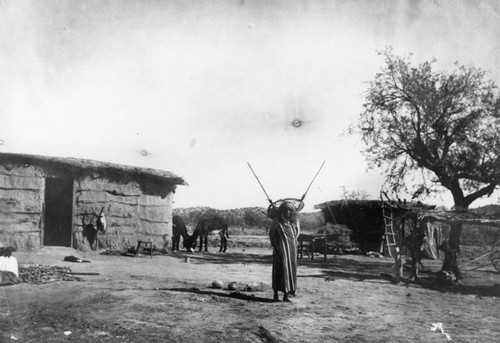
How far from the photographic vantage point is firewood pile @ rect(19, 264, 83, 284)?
9527mm

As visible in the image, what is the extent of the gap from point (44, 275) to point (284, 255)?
5.60m

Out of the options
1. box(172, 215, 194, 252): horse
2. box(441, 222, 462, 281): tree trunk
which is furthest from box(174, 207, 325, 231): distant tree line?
box(441, 222, 462, 281): tree trunk

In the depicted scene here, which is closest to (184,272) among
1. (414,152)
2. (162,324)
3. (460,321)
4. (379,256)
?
(162,324)

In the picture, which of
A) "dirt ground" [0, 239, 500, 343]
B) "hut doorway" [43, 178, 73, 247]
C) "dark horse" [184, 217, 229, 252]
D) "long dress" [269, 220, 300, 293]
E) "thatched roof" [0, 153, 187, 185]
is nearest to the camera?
"dirt ground" [0, 239, 500, 343]

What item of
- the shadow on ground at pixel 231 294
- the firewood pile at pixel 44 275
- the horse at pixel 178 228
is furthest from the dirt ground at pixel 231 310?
the horse at pixel 178 228

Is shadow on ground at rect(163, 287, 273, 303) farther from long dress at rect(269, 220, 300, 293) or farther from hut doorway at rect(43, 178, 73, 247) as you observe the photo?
hut doorway at rect(43, 178, 73, 247)

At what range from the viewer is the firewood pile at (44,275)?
9.53 meters

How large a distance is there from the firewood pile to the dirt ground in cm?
30

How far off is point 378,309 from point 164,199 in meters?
12.1

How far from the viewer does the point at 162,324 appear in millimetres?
6344

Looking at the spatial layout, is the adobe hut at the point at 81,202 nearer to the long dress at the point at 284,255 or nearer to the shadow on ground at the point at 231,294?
the shadow on ground at the point at 231,294

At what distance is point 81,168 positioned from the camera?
52.7 ft

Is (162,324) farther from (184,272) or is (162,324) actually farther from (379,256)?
(379,256)

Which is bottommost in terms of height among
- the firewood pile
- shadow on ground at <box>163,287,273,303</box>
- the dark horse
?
shadow on ground at <box>163,287,273,303</box>
